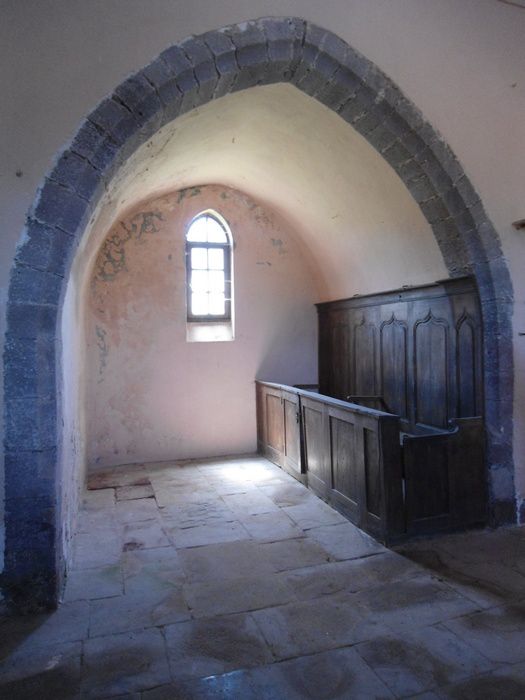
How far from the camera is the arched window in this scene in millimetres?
6328

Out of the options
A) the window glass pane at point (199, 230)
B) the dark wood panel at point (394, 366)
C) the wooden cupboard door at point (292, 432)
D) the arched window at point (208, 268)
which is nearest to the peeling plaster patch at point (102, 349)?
the arched window at point (208, 268)

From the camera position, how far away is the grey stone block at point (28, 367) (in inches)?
103

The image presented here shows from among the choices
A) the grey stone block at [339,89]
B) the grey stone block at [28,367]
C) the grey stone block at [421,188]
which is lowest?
the grey stone block at [28,367]

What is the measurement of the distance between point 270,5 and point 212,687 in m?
3.72

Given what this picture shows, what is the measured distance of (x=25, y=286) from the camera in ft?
8.64

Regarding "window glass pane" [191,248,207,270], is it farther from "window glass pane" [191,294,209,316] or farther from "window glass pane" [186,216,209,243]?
"window glass pane" [191,294,209,316]

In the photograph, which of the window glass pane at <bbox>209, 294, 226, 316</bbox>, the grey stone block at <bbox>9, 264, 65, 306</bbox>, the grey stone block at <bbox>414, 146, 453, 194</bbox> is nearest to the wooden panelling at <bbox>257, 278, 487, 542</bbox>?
the grey stone block at <bbox>414, 146, 453, 194</bbox>

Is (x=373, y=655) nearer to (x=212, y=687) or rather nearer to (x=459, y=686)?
(x=459, y=686)

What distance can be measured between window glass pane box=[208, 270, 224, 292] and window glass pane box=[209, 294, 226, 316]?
0.29ft

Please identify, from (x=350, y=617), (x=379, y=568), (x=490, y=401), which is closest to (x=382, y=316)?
(x=490, y=401)

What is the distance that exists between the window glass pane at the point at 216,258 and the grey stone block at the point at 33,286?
380cm

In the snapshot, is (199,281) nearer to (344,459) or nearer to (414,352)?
(414,352)

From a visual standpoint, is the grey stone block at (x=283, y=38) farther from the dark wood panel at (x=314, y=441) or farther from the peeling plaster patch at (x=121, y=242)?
the peeling plaster patch at (x=121, y=242)

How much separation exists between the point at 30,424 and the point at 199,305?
391 centimetres
